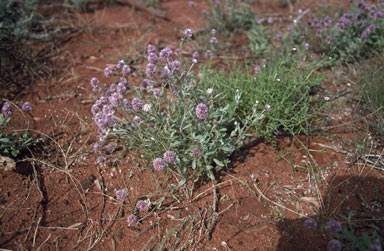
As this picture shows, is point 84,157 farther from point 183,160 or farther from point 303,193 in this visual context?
point 303,193

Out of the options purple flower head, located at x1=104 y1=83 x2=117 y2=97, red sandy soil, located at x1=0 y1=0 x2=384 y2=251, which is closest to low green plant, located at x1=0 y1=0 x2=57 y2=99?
red sandy soil, located at x1=0 y1=0 x2=384 y2=251

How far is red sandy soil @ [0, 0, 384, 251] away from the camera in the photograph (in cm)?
226

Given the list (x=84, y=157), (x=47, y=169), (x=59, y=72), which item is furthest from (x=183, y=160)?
(x=59, y=72)

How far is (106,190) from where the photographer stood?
2.64 meters

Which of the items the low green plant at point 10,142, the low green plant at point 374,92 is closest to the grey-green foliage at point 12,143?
the low green plant at point 10,142

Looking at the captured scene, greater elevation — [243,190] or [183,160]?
[183,160]

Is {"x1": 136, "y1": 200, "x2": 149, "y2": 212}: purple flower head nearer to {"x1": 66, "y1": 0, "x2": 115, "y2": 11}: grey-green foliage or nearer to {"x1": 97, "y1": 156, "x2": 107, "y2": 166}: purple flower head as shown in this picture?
{"x1": 97, "y1": 156, "x2": 107, "y2": 166}: purple flower head

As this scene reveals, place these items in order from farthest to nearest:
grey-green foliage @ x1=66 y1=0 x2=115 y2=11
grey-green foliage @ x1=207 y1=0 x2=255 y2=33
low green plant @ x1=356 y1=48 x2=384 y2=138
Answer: grey-green foliage @ x1=66 y1=0 x2=115 y2=11 → grey-green foliage @ x1=207 y1=0 x2=255 y2=33 → low green plant @ x1=356 y1=48 x2=384 y2=138

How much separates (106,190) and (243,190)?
4.12 feet

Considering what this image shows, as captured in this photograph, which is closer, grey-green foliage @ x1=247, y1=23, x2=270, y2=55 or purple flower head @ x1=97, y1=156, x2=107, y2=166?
purple flower head @ x1=97, y1=156, x2=107, y2=166

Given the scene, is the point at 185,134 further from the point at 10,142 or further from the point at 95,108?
the point at 10,142

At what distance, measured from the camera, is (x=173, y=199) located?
252 cm

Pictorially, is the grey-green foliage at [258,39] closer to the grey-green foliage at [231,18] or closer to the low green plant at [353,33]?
the grey-green foliage at [231,18]

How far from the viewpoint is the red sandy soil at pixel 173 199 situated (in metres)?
2.26
